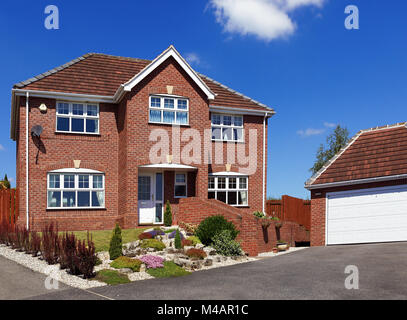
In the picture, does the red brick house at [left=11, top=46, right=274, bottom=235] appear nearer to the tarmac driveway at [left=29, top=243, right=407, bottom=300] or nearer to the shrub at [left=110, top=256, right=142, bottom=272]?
the tarmac driveway at [left=29, top=243, right=407, bottom=300]

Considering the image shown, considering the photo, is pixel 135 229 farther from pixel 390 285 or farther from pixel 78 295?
pixel 390 285

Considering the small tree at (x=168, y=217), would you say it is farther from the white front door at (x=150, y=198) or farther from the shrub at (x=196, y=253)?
the shrub at (x=196, y=253)

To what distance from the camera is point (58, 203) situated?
22594 millimetres

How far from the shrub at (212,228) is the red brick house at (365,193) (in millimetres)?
6232

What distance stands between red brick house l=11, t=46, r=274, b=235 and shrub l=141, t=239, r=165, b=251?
13.9ft

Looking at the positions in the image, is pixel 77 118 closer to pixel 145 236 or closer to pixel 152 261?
pixel 145 236

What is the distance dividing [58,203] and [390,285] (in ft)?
53.8

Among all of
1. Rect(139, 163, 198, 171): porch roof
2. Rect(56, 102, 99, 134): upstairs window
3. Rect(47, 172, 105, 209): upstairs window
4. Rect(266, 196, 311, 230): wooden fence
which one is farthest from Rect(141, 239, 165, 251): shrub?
Rect(266, 196, 311, 230): wooden fence

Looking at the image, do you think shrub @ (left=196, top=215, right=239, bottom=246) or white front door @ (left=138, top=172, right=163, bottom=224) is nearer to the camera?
shrub @ (left=196, top=215, right=239, bottom=246)

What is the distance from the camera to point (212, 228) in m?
18.8

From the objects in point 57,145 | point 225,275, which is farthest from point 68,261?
point 57,145

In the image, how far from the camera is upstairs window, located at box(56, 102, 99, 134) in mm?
23078

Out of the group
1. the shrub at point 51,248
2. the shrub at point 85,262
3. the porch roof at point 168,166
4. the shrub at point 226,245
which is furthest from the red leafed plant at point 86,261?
the porch roof at point 168,166

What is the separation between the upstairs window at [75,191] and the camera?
2259cm
